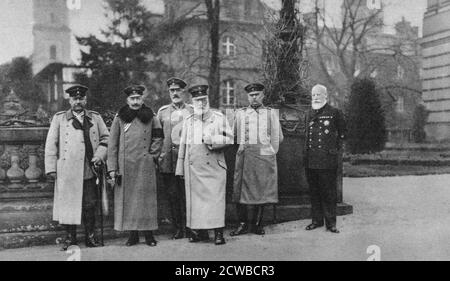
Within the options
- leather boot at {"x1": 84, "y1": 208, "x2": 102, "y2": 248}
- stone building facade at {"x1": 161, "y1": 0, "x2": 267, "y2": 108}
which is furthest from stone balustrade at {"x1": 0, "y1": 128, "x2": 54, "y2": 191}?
stone building facade at {"x1": 161, "y1": 0, "x2": 267, "y2": 108}

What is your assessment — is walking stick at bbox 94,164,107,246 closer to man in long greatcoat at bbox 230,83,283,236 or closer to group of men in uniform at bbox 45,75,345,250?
group of men in uniform at bbox 45,75,345,250

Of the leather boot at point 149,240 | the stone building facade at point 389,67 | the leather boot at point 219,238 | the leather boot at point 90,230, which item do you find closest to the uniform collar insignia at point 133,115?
the leather boot at point 90,230

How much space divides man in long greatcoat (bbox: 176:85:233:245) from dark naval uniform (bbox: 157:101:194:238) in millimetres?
265

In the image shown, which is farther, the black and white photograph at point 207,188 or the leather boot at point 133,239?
the leather boot at point 133,239

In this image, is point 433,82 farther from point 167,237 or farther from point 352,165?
point 167,237

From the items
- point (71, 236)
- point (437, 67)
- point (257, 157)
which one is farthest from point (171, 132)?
point (437, 67)

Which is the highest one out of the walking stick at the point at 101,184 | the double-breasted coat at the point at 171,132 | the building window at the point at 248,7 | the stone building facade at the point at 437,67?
the building window at the point at 248,7

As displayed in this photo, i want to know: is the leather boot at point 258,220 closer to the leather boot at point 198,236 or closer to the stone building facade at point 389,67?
the leather boot at point 198,236

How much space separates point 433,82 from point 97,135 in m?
15.3

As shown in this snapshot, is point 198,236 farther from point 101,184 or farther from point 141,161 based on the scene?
point 101,184

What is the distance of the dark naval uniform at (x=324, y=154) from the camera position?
21.1ft

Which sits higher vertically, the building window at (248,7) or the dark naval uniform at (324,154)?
the building window at (248,7)

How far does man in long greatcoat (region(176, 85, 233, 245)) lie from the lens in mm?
6004

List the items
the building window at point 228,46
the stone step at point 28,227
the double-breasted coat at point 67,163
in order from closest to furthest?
1. the double-breasted coat at point 67,163
2. the stone step at point 28,227
3. the building window at point 228,46
